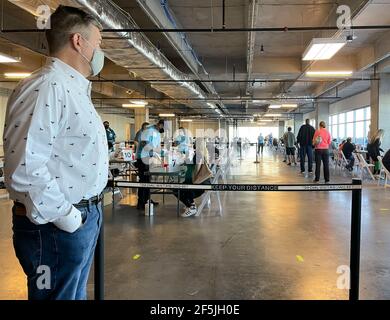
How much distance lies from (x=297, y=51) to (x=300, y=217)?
21.3ft

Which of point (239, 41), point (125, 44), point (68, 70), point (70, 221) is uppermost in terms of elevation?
point (239, 41)

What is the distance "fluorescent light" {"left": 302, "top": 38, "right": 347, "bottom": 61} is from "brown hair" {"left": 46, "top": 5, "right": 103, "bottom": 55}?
548 cm

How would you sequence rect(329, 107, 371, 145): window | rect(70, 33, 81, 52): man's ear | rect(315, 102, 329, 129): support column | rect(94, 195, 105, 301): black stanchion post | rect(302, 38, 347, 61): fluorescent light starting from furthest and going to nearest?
rect(315, 102, 329, 129): support column
rect(329, 107, 371, 145): window
rect(302, 38, 347, 61): fluorescent light
rect(94, 195, 105, 301): black stanchion post
rect(70, 33, 81, 52): man's ear

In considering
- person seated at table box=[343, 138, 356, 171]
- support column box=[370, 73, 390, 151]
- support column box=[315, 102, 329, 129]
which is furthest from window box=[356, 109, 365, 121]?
person seated at table box=[343, 138, 356, 171]

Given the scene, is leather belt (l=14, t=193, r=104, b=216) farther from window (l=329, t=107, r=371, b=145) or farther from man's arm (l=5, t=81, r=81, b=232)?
window (l=329, t=107, r=371, b=145)

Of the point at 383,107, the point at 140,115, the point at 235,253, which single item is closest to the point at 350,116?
the point at 383,107

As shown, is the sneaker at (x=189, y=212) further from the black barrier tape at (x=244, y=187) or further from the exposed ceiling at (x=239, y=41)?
the black barrier tape at (x=244, y=187)

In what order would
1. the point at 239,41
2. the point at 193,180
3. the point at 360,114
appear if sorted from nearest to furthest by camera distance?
the point at 193,180, the point at 239,41, the point at 360,114

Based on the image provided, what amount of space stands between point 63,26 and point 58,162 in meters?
0.50

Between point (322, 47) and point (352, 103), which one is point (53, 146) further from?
point (352, 103)

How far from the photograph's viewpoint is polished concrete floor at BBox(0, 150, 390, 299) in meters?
2.88

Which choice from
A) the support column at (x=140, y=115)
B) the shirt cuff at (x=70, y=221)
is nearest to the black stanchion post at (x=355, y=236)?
the shirt cuff at (x=70, y=221)

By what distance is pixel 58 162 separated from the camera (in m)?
1.25

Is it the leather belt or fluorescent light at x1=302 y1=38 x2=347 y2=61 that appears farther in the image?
fluorescent light at x1=302 y1=38 x2=347 y2=61
